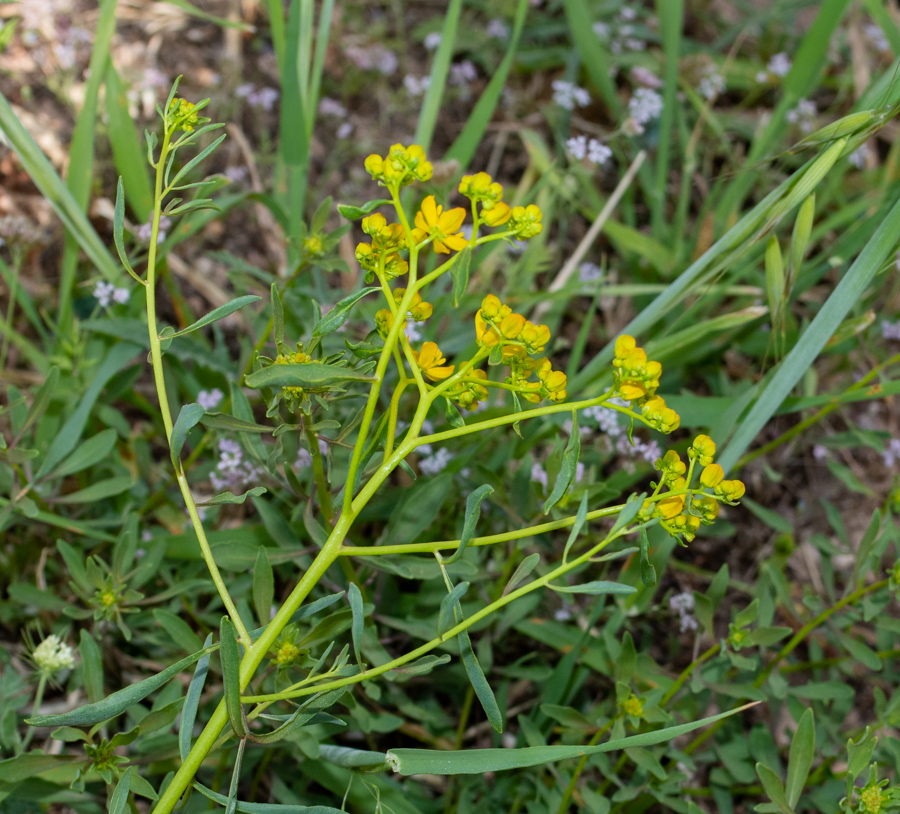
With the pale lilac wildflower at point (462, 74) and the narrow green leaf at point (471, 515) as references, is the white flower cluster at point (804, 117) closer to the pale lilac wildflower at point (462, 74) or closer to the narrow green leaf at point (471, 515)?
the pale lilac wildflower at point (462, 74)

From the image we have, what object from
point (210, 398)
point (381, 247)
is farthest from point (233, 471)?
point (381, 247)

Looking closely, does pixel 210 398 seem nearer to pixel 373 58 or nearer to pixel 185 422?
pixel 185 422

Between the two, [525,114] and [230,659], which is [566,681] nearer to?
[230,659]

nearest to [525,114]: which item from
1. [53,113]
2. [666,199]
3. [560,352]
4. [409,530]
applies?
[666,199]

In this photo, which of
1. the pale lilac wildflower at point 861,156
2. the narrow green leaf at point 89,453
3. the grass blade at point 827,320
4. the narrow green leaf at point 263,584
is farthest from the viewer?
the pale lilac wildflower at point 861,156

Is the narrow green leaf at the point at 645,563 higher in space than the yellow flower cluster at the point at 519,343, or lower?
lower

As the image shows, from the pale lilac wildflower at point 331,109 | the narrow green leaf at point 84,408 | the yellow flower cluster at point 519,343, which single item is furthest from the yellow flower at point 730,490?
the pale lilac wildflower at point 331,109
